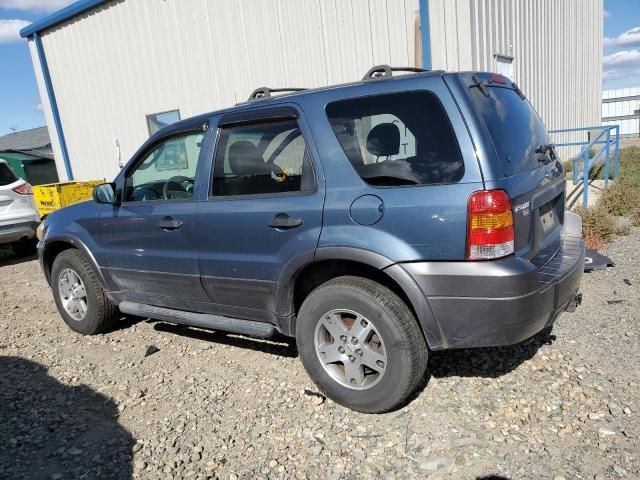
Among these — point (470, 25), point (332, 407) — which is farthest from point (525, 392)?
point (470, 25)

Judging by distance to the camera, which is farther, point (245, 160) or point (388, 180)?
point (245, 160)

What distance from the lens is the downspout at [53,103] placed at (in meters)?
11.6

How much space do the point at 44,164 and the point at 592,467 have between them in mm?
14127

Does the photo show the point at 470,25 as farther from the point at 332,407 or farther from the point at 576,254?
the point at 332,407

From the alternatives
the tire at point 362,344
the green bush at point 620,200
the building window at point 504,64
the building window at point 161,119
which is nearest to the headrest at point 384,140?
the tire at point 362,344

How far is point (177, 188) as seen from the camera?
3.80 m

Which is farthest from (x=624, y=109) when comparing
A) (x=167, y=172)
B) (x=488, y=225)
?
(x=488, y=225)

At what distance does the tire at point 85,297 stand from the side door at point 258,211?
142 centimetres

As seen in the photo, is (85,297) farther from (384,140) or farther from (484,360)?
(484,360)

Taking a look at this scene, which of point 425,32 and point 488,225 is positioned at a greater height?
point 425,32

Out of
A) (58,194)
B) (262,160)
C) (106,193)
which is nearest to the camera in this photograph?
(262,160)

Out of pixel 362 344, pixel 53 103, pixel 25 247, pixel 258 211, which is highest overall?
pixel 53 103

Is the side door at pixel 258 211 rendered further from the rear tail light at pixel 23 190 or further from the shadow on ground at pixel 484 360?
the rear tail light at pixel 23 190

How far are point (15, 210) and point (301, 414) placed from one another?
6.96 metres
